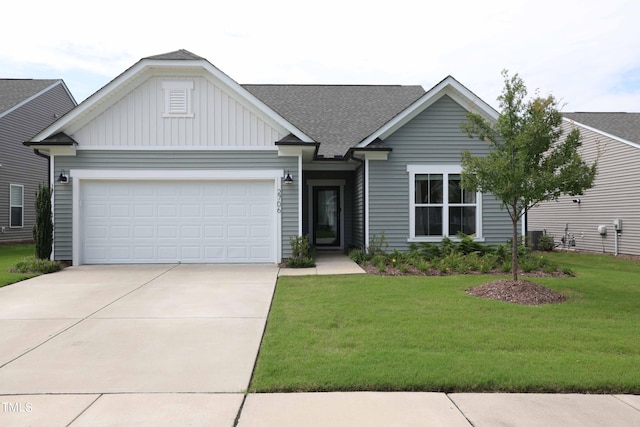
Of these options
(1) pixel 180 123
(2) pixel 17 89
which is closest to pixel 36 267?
(1) pixel 180 123

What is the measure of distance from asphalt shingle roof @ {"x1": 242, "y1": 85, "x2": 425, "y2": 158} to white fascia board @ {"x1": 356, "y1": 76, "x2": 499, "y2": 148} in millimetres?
1825

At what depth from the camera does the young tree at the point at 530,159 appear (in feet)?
23.7

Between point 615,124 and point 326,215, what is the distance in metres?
12.3

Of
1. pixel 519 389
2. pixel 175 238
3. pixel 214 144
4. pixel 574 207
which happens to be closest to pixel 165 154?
pixel 214 144

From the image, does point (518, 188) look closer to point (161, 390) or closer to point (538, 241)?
point (161, 390)

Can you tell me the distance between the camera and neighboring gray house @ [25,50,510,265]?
1143cm

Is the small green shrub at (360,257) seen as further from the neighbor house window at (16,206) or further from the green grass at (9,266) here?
A: the neighbor house window at (16,206)

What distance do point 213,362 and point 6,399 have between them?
68.5 inches

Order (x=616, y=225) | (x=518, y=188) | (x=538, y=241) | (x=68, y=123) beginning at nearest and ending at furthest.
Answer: (x=518, y=188) < (x=68, y=123) < (x=616, y=225) < (x=538, y=241)

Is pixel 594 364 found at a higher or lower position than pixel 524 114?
lower

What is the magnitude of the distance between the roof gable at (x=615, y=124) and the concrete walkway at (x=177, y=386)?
584 inches

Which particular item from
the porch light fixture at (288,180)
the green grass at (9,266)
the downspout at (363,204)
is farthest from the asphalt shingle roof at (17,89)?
the downspout at (363,204)

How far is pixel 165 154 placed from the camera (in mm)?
11594

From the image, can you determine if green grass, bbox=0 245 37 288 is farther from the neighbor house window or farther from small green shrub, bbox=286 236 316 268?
small green shrub, bbox=286 236 316 268
